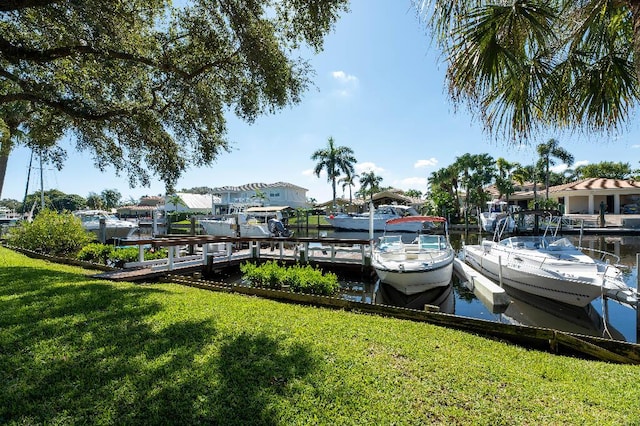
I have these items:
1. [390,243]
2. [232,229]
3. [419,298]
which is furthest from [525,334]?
[232,229]

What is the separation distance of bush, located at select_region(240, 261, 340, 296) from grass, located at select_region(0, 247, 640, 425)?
11.0 ft

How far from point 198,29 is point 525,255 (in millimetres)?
12392

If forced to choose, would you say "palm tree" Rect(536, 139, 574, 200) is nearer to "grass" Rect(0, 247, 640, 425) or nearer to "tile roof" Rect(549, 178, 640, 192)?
"tile roof" Rect(549, 178, 640, 192)

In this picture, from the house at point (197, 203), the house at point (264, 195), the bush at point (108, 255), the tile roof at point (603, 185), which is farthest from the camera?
the house at point (264, 195)

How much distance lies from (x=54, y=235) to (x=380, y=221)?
28.2 m

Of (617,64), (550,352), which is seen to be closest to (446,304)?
(550,352)

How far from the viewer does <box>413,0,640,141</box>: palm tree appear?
325 cm

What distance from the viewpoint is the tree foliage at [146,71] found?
7426mm

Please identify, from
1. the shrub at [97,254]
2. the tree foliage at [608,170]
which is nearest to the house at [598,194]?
the tree foliage at [608,170]

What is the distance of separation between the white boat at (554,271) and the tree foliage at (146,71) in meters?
9.12

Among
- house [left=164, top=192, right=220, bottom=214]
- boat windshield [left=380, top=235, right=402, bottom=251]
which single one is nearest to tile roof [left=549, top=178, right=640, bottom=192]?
boat windshield [left=380, top=235, right=402, bottom=251]

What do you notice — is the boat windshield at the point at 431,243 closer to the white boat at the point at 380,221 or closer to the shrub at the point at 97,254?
the shrub at the point at 97,254

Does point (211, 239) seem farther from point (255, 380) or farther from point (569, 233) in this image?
point (569, 233)

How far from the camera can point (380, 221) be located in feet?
119
